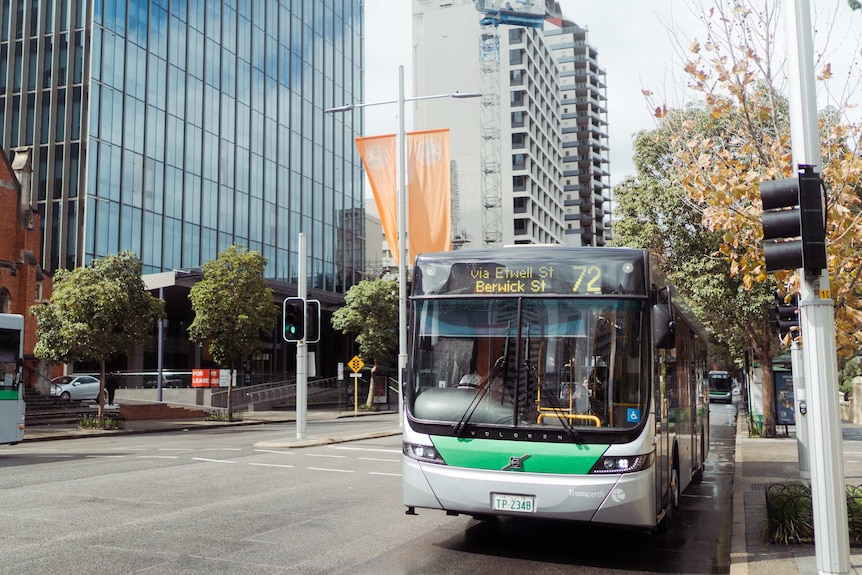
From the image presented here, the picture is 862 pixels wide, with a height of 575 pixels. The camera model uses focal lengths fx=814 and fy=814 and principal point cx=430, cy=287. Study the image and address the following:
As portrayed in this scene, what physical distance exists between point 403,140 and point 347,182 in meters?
A: 49.2

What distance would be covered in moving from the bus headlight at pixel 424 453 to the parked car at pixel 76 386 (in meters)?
33.6

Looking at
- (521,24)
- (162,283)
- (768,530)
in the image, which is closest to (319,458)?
(768,530)

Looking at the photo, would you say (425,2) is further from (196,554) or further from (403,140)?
(196,554)

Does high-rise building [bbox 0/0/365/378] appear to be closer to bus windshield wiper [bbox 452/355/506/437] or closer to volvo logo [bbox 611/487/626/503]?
bus windshield wiper [bbox 452/355/506/437]

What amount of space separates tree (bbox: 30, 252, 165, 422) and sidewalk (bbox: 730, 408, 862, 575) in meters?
20.7

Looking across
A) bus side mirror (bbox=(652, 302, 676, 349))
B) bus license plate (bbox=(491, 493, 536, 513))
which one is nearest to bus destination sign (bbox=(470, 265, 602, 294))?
bus side mirror (bbox=(652, 302, 676, 349))

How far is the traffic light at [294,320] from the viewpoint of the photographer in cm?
1983

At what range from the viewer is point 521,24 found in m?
101

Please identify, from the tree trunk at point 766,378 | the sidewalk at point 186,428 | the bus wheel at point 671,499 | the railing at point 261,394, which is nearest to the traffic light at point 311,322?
the sidewalk at point 186,428

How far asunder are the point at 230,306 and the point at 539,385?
28.7 meters

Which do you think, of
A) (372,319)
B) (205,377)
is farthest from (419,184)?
(372,319)

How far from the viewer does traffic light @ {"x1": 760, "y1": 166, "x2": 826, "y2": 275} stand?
20.5ft

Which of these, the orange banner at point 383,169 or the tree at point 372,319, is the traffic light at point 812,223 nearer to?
the orange banner at point 383,169

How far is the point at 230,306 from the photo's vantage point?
3459 centimetres
